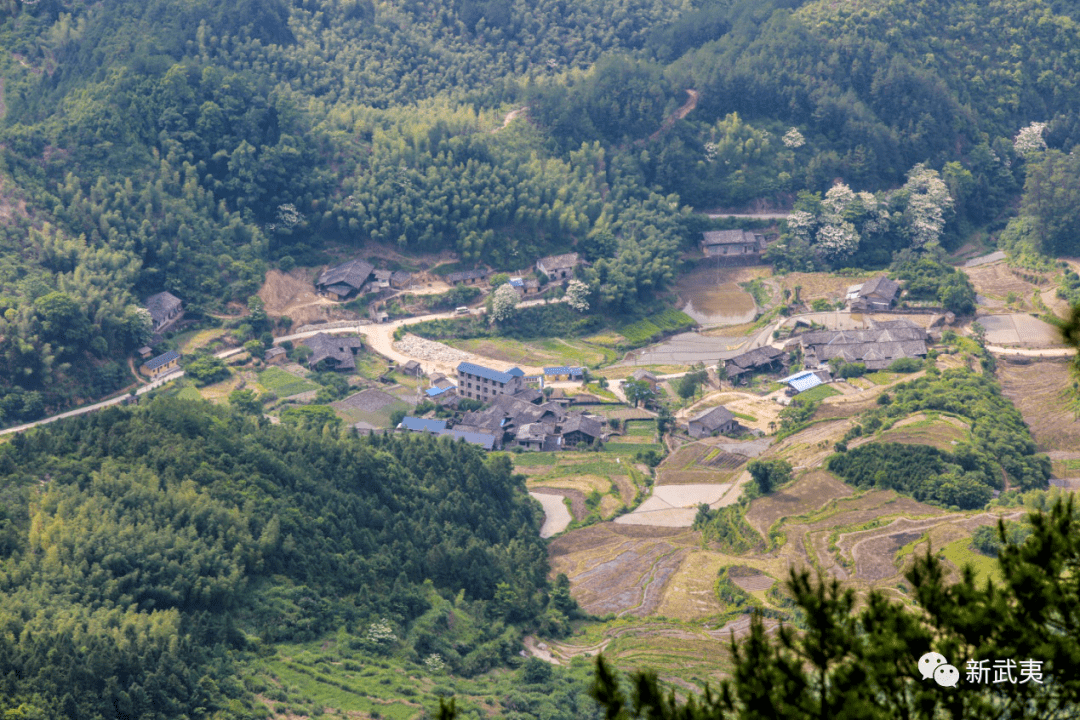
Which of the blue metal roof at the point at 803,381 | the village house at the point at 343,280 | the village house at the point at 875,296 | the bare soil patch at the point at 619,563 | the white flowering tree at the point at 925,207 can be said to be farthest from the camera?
the white flowering tree at the point at 925,207

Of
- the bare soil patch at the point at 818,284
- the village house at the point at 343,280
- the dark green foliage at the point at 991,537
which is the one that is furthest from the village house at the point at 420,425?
the dark green foliage at the point at 991,537

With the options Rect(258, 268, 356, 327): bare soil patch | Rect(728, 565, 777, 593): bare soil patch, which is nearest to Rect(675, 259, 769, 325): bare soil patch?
Rect(258, 268, 356, 327): bare soil patch

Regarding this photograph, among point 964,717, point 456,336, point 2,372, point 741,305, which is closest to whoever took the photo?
point 964,717

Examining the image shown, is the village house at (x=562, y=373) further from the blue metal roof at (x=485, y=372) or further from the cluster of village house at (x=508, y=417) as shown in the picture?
the blue metal roof at (x=485, y=372)

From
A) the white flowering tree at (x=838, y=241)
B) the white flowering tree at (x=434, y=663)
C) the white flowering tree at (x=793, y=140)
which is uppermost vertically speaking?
the white flowering tree at (x=793, y=140)

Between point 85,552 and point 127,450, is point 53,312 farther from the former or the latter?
point 85,552

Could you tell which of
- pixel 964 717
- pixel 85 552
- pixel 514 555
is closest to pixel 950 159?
pixel 514 555
